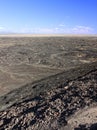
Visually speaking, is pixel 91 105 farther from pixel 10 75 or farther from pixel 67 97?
pixel 10 75

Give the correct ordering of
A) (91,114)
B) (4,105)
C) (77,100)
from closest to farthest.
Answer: (91,114), (77,100), (4,105)

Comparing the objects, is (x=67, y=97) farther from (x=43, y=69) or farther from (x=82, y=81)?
(x=43, y=69)

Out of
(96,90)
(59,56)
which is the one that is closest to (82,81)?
(96,90)

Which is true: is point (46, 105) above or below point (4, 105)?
above

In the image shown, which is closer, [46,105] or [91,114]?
[91,114]

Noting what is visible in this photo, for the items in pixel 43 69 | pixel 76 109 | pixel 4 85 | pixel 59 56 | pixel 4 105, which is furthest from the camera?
pixel 59 56

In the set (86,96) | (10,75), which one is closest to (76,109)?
(86,96)
